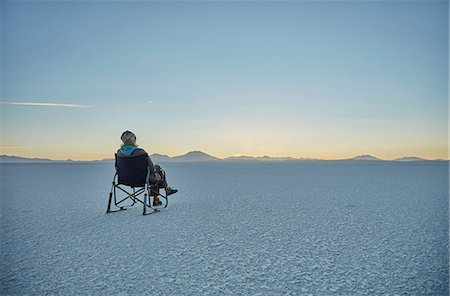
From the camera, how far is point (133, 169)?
664cm

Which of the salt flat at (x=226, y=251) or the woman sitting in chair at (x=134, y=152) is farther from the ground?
the woman sitting in chair at (x=134, y=152)

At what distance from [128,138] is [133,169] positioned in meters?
0.60

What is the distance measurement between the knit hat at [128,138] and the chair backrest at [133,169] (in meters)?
0.33

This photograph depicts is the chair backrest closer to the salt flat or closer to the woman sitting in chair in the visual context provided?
the woman sitting in chair

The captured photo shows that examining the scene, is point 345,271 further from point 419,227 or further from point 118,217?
point 118,217

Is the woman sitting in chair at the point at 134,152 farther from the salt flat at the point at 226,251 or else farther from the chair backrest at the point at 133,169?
the salt flat at the point at 226,251

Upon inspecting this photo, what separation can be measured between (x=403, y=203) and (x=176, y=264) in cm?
631

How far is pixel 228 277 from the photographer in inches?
132

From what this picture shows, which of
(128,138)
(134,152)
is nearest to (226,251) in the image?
(134,152)

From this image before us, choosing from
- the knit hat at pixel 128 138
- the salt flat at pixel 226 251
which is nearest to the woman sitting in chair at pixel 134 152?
the knit hat at pixel 128 138

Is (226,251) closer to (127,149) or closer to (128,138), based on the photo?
(127,149)

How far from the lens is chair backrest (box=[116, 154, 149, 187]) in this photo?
657 centimetres

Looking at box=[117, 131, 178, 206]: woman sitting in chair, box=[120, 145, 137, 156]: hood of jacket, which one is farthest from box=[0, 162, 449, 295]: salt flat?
box=[120, 145, 137, 156]: hood of jacket

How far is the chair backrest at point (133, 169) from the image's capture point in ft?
21.6
